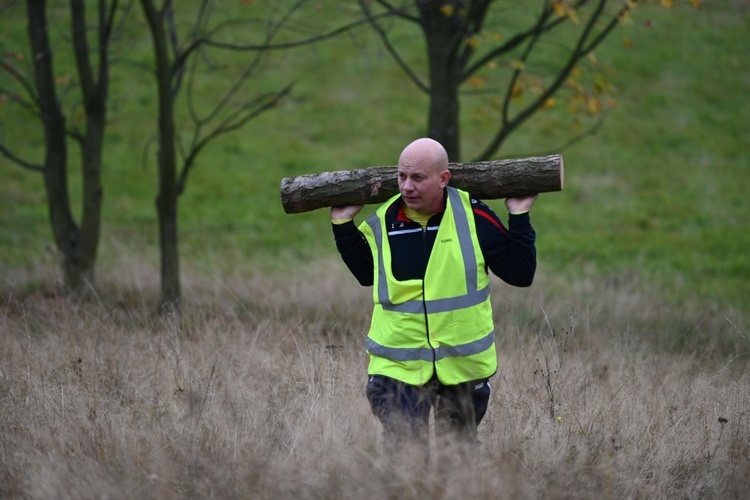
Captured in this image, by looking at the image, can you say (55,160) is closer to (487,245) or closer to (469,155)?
(487,245)

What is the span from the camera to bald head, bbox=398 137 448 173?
432 centimetres

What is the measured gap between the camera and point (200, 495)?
13.5 feet

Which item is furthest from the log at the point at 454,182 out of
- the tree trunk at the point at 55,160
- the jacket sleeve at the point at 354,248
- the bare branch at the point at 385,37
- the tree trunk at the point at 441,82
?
the tree trunk at the point at 55,160

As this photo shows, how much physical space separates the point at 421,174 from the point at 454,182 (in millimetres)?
681

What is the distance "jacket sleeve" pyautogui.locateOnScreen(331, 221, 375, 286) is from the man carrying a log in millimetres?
179

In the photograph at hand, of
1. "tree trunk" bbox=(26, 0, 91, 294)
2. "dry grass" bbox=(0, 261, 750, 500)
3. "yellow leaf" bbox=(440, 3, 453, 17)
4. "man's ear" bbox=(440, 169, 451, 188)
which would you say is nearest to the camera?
"dry grass" bbox=(0, 261, 750, 500)

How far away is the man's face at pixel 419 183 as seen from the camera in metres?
4.32

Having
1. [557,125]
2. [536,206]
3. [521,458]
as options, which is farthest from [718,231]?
[521,458]

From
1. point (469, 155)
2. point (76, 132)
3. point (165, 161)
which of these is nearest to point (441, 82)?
point (165, 161)

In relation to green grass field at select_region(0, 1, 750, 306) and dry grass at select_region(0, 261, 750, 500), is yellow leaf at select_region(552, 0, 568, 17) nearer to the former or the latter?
green grass field at select_region(0, 1, 750, 306)

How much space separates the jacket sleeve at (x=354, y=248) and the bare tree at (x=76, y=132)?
507 cm

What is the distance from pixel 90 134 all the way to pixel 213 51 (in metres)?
14.1

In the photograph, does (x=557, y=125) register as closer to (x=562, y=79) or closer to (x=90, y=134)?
(x=562, y=79)

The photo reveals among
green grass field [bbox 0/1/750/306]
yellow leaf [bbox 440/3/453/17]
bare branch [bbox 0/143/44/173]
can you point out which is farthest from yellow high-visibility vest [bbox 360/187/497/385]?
green grass field [bbox 0/1/750/306]
